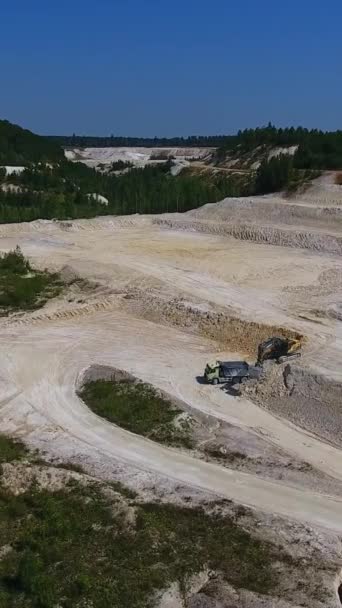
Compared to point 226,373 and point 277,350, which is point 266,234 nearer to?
point 277,350

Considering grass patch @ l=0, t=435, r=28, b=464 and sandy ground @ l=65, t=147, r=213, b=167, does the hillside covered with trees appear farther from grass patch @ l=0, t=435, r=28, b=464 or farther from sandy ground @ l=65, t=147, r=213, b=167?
grass patch @ l=0, t=435, r=28, b=464

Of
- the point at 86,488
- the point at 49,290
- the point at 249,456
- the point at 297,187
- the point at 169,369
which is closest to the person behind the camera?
the point at 86,488

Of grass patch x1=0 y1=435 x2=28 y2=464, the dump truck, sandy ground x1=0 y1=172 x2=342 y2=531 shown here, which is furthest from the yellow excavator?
grass patch x1=0 y1=435 x2=28 y2=464

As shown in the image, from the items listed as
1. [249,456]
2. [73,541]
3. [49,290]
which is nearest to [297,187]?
[49,290]

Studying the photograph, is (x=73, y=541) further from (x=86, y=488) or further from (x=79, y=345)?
(x=79, y=345)

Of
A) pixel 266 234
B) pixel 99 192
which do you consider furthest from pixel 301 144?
pixel 266 234

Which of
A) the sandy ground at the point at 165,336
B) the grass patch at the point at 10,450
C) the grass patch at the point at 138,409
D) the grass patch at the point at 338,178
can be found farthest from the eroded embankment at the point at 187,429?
the grass patch at the point at 338,178
